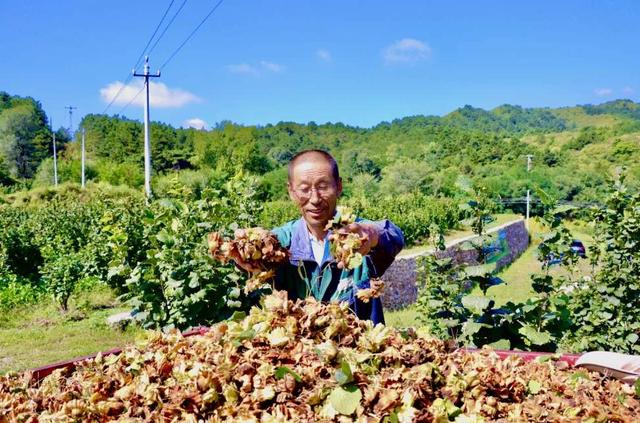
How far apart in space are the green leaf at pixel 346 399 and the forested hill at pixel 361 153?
40630 mm

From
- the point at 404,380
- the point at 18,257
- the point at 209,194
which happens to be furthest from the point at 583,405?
the point at 18,257

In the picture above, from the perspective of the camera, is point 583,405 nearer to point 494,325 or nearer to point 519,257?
point 494,325

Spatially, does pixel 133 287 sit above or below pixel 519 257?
above

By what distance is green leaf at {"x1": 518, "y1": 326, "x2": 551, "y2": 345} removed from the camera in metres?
2.55

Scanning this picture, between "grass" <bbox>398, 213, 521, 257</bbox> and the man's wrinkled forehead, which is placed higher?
the man's wrinkled forehead

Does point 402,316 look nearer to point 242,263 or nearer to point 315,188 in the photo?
point 315,188

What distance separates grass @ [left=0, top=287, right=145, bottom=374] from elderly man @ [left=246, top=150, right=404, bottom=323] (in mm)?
5041

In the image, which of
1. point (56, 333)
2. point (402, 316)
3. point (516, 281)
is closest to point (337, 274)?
point (56, 333)

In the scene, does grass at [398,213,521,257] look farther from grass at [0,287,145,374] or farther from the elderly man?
the elderly man

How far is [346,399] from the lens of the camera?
1.21 meters

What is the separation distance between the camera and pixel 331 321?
5.03 ft

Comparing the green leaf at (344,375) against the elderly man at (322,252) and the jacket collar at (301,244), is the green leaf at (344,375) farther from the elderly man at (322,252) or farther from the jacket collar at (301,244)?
the jacket collar at (301,244)

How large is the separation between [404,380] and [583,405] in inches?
18.8

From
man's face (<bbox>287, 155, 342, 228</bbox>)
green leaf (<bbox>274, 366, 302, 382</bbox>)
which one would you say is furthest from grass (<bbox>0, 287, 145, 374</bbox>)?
green leaf (<bbox>274, 366, 302, 382</bbox>)
